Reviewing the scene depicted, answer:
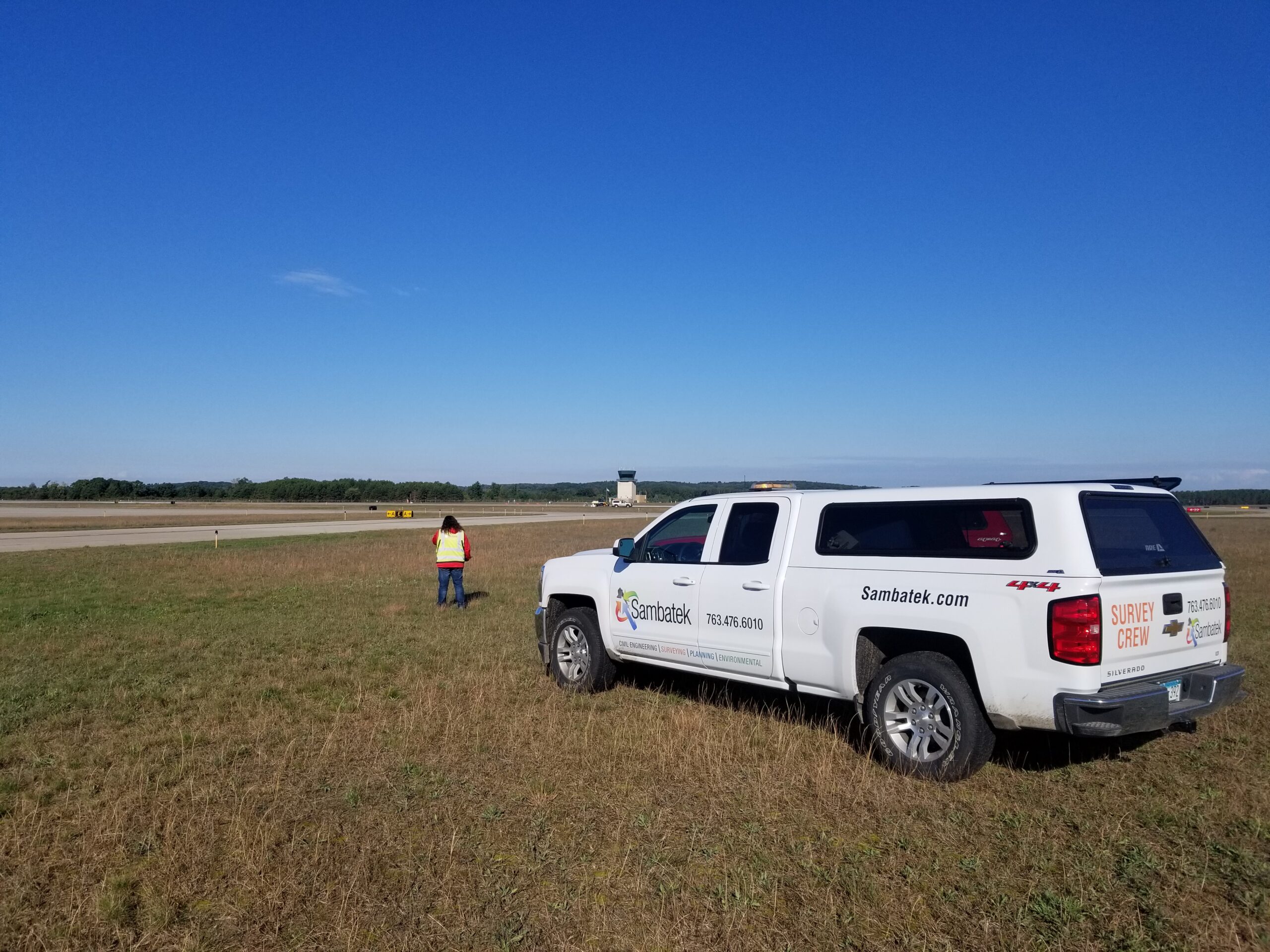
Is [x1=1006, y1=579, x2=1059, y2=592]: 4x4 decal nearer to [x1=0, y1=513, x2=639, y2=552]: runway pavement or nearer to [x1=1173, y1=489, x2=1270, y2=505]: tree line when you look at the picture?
[x1=0, y1=513, x2=639, y2=552]: runway pavement

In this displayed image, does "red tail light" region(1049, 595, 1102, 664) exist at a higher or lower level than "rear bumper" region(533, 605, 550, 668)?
higher

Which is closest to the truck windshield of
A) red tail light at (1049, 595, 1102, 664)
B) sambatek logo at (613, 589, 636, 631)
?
red tail light at (1049, 595, 1102, 664)

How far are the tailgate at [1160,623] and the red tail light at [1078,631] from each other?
0.19 feet

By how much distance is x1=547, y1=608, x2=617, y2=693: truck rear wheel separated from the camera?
27.3 ft

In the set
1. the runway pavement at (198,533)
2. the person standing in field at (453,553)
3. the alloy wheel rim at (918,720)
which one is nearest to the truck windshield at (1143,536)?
the alloy wheel rim at (918,720)

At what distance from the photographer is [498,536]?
3859 cm

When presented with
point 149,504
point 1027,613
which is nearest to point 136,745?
point 1027,613

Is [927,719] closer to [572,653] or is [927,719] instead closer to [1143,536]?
[1143,536]

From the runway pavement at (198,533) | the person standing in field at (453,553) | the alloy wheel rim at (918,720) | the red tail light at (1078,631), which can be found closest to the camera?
the red tail light at (1078,631)

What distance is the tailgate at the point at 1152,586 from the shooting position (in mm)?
5195

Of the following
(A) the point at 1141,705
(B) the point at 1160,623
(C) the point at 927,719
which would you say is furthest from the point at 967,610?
(B) the point at 1160,623

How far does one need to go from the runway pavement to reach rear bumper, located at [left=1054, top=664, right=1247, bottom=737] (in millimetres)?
30562

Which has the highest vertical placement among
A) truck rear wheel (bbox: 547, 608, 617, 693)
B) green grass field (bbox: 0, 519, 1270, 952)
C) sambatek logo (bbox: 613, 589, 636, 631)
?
sambatek logo (bbox: 613, 589, 636, 631)

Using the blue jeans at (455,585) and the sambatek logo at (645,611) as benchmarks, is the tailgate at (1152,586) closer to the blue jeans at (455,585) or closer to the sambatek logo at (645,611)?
the sambatek logo at (645,611)
